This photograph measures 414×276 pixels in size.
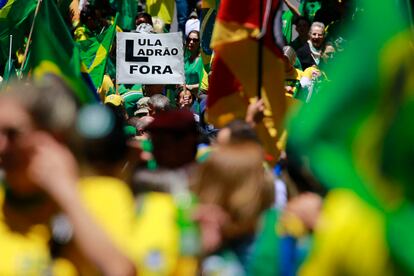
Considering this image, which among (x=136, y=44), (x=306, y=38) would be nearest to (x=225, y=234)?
(x=136, y=44)

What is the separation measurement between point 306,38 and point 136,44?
2.08 m

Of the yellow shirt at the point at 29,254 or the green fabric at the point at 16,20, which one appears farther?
the green fabric at the point at 16,20

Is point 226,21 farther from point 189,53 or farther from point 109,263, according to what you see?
point 189,53

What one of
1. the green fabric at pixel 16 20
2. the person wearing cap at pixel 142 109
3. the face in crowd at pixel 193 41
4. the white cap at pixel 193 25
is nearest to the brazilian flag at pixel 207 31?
the person wearing cap at pixel 142 109

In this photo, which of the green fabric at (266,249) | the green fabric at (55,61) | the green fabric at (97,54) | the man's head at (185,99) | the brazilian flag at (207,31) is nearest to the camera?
the green fabric at (266,249)

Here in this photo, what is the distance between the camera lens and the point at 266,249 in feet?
11.1

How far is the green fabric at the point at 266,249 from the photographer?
3.36 m

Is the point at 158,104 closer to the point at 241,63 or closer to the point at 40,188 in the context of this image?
the point at 241,63

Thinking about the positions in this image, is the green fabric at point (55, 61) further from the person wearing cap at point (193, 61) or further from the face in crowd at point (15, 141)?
the person wearing cap at point (193, 61)

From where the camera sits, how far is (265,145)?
5559mm

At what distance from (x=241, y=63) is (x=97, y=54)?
4.15 m

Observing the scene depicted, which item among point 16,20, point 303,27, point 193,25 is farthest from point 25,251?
point 193,25

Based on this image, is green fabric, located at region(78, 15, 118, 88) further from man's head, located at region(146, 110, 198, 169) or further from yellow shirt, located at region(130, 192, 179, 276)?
yellow shirt, located at region(130, 192, 179, 276)

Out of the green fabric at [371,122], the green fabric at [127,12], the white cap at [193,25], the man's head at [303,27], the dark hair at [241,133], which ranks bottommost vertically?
the green fabric at [127,12]
